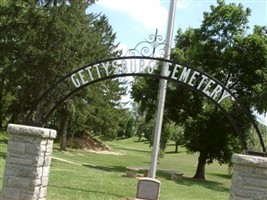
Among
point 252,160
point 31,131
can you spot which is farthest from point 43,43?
point 252,160

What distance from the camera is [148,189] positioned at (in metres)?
10.5

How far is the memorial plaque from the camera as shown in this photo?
10.4m

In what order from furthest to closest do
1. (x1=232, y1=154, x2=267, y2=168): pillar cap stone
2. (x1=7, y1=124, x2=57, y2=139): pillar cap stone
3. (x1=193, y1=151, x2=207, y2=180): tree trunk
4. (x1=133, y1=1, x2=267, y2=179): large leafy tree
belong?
1. (x1=193, y1=151, x2=207, y2=180): tree trunk
2. (x1=133, y1=1, x2=267, y2=179): large leafy tree
3. (x1=7, y1=124, x2=57, y2=139): pillar cap stone
4. (x1=232, y1=154, x2=267, y2=168): pillar cap stone

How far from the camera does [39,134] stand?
7.83 meters

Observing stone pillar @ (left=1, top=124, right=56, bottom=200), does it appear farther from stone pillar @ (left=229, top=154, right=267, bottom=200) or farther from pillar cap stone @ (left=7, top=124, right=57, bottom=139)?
stone pillar @ (left=229, top=154, right=267, bottom=200)

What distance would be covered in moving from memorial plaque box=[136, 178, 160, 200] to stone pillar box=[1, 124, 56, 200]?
3.17m

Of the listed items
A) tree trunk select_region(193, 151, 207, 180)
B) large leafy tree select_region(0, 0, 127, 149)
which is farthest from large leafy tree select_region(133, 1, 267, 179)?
large leafy tree select_region(0, 0, 127, 149)

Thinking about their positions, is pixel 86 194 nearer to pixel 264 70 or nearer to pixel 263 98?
pixel 263 98

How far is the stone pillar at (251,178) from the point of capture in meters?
7.25

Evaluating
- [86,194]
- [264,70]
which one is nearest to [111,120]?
[264,70]

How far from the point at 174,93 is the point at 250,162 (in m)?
15.7

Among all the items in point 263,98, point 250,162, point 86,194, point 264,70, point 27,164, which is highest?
point 264,70

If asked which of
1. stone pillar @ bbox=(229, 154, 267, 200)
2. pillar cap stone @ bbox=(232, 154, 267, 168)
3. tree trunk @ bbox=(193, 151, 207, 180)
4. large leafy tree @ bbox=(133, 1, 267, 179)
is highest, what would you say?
large leafy tree @ bbox=(133, 1, 267, 179)

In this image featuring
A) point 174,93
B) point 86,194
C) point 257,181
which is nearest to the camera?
point 257,181
